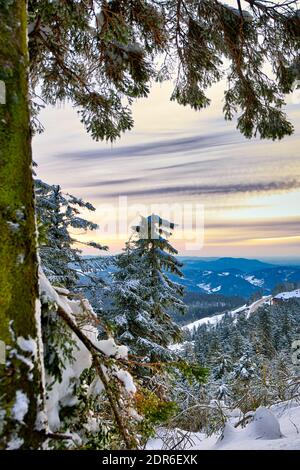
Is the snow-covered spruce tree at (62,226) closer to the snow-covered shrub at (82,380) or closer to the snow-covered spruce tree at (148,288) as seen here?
the snow-covered spruce tree at (148,288)

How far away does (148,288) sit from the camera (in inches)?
738

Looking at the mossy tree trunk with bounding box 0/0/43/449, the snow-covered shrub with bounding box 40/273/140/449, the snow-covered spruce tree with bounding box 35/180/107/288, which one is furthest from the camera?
the snow-covered spruce tree with bounding box 35/180/107/288

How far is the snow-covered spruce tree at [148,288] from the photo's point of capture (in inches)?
695

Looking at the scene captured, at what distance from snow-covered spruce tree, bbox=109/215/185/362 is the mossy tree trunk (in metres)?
15.6

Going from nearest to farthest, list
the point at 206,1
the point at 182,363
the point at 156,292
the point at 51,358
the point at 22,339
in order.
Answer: the point at 22,339, the point at 51,358, the point at 182,363, the point at 206,1, the point at 156,292

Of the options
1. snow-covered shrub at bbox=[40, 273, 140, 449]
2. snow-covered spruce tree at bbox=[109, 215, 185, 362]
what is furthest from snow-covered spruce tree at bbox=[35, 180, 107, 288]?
snow-covered shrub at bbox=[40, 273, 140, 449]

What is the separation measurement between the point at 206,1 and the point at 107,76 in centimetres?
142

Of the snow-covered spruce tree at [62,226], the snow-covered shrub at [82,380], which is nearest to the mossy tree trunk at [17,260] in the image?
the snow-covered shrub at [82,380]

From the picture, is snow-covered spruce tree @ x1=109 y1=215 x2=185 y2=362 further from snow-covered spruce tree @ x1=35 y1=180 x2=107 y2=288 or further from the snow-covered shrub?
the snow-covered shrub

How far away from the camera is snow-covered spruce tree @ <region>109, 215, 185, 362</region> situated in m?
17.7

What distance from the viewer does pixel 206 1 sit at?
15.2ft

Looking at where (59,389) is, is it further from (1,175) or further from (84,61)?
(84,61)

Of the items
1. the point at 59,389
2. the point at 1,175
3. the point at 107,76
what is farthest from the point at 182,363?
the point at 107,76

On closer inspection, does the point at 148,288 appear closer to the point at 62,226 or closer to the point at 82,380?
the point at 62,226
